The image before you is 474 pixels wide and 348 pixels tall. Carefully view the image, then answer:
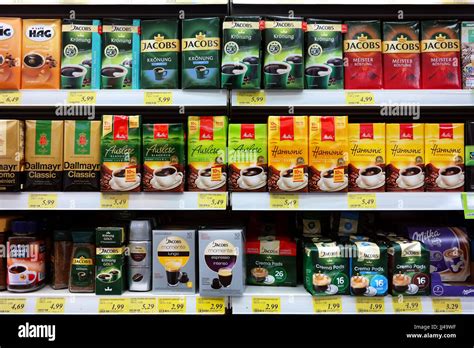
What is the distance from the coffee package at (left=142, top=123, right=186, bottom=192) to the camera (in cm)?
153

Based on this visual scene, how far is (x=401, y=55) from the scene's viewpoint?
1603 mm

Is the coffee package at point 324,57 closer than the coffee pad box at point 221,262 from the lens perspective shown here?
No

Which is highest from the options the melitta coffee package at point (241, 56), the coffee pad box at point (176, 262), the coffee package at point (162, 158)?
the melitta coffee package at point (241, 56)

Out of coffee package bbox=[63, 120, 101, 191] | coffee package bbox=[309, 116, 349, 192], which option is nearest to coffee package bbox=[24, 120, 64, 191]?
coffee package bbox=[63, 120, 101, 191]

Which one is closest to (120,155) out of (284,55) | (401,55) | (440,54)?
(284,55)

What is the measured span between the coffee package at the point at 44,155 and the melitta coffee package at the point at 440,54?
1538 millimetres

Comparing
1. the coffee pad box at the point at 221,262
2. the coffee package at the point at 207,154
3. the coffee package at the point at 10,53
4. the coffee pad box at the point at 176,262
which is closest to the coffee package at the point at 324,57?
the coffee package at the point at 207,154

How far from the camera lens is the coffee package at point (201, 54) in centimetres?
154

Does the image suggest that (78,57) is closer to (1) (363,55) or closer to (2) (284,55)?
(2) (284,55)

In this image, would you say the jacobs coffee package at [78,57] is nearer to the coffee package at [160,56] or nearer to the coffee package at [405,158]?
the coffee package at [160,56]

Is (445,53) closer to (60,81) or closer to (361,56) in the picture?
(361,56)

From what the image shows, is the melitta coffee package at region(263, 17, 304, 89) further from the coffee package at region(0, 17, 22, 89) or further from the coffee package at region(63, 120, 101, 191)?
the coffee package at region(0, 17, 22, 89)
